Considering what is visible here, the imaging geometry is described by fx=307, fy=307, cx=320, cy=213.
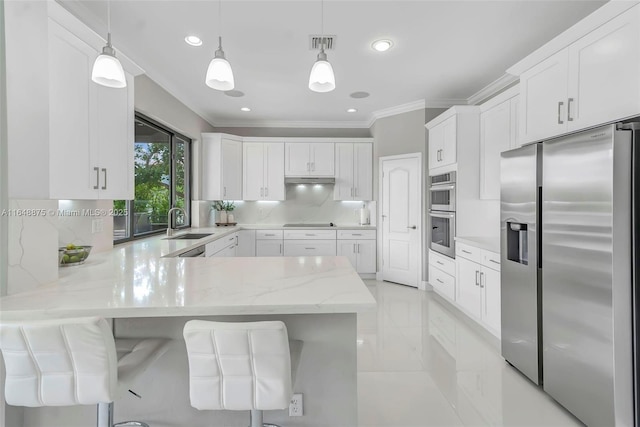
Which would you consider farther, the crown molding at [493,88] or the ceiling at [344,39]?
the crown molding at [493,88]

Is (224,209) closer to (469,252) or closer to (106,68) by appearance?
(469,252)

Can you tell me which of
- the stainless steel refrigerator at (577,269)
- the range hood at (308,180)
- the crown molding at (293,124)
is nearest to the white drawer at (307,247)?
the range hood at (308,180)

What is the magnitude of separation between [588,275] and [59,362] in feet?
8.00

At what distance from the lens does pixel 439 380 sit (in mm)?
2264

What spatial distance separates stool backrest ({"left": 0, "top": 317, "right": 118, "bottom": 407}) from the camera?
3.23 ft

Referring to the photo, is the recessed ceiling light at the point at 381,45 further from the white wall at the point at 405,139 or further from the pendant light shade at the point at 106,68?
the pendant light shade at the point at 106,68

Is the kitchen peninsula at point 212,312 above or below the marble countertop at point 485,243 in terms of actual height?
below

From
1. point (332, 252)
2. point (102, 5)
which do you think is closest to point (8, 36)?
point (102, 5)

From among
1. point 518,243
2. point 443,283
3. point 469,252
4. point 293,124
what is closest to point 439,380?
point 518,243

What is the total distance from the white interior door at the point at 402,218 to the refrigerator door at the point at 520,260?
212 centimetres

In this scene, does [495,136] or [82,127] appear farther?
[495,136]

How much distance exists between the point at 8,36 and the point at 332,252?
171 inches

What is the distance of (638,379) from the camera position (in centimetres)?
155

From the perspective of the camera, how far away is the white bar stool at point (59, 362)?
38.6 inches
